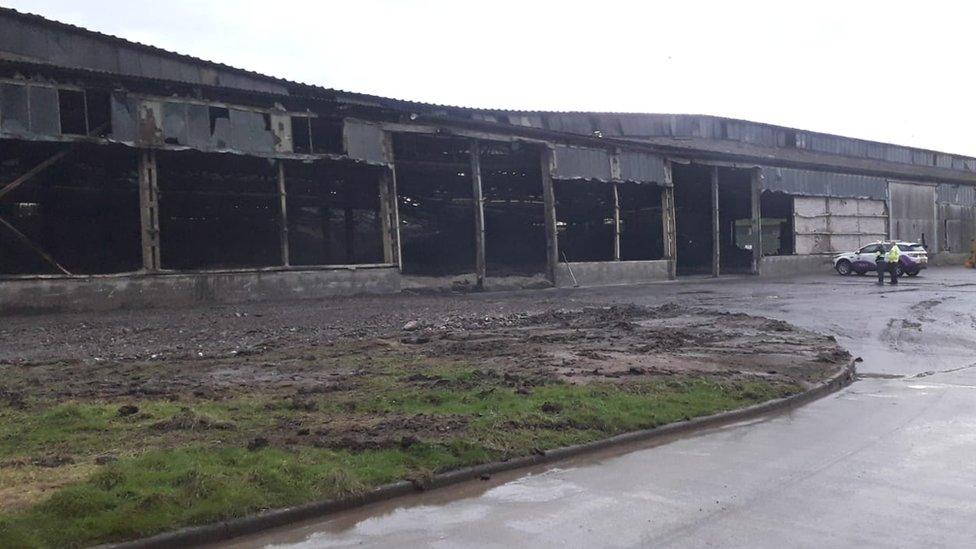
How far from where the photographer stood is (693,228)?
149 ft

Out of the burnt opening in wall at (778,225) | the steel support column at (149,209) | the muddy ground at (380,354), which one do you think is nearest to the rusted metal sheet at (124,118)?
the steel support column at (149,209)

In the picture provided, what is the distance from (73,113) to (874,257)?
36.1m

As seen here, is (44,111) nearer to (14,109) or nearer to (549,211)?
(14,109)

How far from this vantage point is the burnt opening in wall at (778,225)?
4431cm

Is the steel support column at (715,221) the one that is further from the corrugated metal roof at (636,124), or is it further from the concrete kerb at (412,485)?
the concrete kerb at (412,485)

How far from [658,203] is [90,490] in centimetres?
3553

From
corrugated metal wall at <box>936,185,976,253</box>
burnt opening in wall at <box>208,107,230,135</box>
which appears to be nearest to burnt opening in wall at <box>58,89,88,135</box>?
burnt opening in wall at <box>208,107,230,135</box>

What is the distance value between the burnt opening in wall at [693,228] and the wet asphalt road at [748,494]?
33596 millimetres

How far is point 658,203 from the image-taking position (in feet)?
128

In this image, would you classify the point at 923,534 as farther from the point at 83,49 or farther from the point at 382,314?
the point at 83,49

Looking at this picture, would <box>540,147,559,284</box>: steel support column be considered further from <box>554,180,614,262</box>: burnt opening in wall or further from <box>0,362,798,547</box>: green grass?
<box>0,362,798,547</box>: green grass

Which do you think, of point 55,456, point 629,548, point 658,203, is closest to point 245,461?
point 55,456

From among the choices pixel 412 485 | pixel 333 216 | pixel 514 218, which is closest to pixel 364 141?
pixel 333 216

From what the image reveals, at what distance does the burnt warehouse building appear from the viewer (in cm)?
2145
